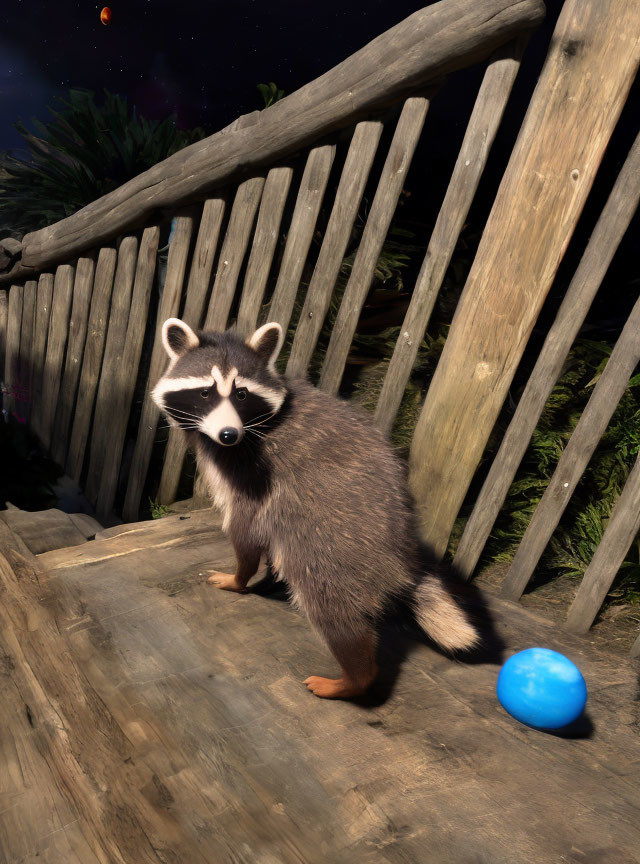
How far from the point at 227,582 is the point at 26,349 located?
131 inches

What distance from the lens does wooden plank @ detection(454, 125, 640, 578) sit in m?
2.08

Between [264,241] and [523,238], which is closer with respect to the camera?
[523,238]

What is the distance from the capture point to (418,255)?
17.3 ft

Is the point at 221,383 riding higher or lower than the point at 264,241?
lower

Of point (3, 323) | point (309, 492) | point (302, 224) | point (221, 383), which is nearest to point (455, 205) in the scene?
point (302, 224)

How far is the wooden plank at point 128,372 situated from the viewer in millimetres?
3588

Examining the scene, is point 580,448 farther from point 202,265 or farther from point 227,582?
point 202,265

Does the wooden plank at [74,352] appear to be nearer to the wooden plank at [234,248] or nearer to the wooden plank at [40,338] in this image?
the wooden plank at [40,338]

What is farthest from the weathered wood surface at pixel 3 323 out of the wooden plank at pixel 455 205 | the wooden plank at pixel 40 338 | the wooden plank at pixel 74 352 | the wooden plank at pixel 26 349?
the wooden plank at pixel 455 205

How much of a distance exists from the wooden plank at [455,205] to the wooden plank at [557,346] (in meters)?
0.48

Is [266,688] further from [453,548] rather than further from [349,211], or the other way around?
[349,211]

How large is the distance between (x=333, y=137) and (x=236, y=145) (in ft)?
1.64

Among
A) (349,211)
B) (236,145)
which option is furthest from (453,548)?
(236,145)

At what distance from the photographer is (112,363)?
3.90m
